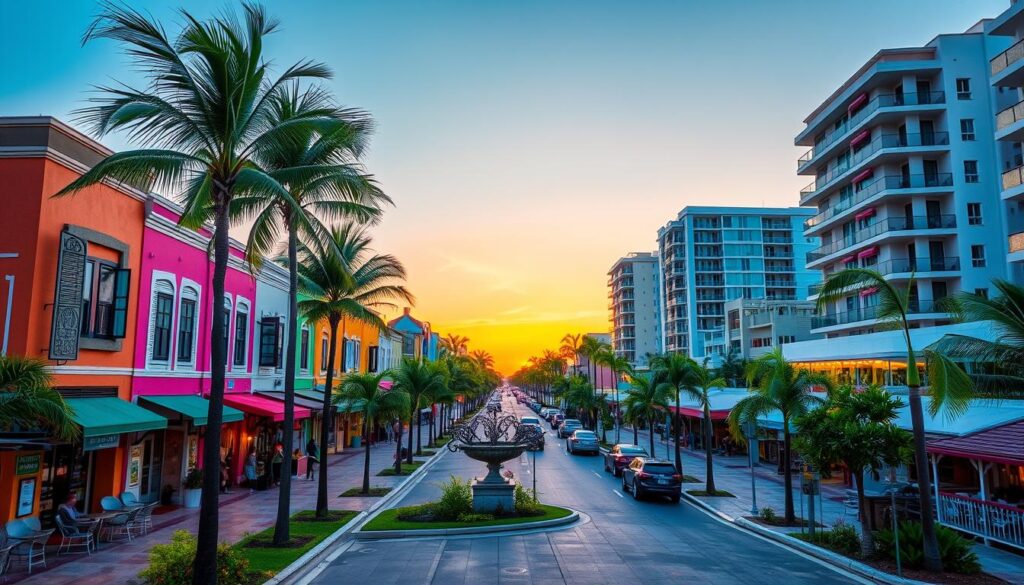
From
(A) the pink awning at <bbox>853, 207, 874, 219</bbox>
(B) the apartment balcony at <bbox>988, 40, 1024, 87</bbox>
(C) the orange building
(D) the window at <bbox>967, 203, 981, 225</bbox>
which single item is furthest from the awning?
(D) the window at <bbox>967, 203, 981, 225</bbox>

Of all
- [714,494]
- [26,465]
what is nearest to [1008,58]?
[714,494]

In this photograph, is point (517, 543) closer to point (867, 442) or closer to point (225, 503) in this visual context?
point (867, 442)

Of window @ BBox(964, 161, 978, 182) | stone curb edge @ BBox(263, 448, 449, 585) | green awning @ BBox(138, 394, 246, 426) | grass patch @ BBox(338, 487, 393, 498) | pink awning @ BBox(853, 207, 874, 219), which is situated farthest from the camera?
pink awning @ BBox(853, 207, 874, 219)

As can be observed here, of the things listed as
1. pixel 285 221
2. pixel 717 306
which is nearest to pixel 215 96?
pixel 285 221

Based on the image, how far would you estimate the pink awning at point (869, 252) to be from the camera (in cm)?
4488

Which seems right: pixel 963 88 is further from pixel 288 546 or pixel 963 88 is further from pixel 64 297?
pixel 64 297

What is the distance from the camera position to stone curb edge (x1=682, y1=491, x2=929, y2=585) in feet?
42.1

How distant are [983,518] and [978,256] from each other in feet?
101

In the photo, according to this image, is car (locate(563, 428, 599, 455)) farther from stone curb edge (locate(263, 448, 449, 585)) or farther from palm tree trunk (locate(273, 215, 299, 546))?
palm tree trunk (locate(273, 215, 299, 546))

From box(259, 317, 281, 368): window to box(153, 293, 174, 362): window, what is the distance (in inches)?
325

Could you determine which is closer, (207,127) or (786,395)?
(207,127)

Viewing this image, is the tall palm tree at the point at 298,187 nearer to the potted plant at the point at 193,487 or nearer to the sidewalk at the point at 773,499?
the potted plant at the point at 193,487

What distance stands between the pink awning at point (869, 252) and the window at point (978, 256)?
5.56m

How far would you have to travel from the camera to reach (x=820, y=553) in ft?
49.7
